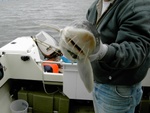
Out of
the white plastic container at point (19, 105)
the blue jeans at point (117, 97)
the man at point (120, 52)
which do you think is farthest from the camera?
the white plastic container at point (19, 105)

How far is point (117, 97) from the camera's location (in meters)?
1.09

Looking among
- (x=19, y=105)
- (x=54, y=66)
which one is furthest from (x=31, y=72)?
(x=19, y=105)

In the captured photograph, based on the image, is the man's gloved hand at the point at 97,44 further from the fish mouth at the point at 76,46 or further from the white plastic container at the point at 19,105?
the white plastic container at the point at 19,105

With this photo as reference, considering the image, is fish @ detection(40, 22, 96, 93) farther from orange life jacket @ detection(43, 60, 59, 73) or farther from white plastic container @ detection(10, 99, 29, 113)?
white plastic container @ detection(10, 99, 29, 113)

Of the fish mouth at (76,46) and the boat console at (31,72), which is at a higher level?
the fish mouth at (76,46)

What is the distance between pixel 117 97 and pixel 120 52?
0.36 m

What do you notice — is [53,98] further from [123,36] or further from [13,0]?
[13,0]

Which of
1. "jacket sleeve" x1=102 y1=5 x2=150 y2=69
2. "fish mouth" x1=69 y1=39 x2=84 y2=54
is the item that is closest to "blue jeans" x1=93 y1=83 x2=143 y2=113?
"jacket sleeve" x1=102 y1=5 x2=150 y2=69

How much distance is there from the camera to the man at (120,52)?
0.81m

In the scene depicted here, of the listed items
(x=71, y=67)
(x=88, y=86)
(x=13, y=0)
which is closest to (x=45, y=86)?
(x=71, y=67)

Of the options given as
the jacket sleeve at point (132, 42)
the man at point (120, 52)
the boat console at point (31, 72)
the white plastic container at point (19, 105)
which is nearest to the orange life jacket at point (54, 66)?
the boat console at point (31, 72)

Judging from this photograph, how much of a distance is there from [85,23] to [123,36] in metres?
0.18

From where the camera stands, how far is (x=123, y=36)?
2.79 ft

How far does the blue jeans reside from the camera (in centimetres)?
108
